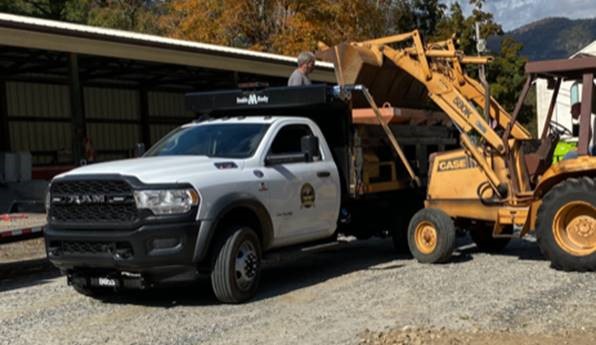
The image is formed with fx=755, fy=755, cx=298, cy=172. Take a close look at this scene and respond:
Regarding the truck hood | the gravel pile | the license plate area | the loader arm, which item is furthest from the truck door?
the gravel pile

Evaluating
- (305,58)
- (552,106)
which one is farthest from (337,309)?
(552,106)

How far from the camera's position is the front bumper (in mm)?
7523

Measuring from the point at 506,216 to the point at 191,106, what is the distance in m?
4.58

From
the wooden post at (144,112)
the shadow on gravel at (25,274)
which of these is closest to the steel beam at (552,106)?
the shadow on gravel at (25,274)

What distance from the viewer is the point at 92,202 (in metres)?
7.80

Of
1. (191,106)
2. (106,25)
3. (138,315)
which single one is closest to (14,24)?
(191,106)

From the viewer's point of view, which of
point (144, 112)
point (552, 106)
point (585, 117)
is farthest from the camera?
point (144, 112)

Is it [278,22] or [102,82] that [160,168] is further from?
[278,22]

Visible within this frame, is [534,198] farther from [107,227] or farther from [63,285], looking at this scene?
[63,285]

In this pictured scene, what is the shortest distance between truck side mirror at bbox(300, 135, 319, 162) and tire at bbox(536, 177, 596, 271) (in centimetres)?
290

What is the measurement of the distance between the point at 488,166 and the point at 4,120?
1855 centimetres

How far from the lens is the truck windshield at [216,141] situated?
29.2 feet

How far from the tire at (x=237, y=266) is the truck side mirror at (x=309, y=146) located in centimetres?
140

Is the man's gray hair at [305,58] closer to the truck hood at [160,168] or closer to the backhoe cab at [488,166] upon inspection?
the backhoe cab at [488,166]
